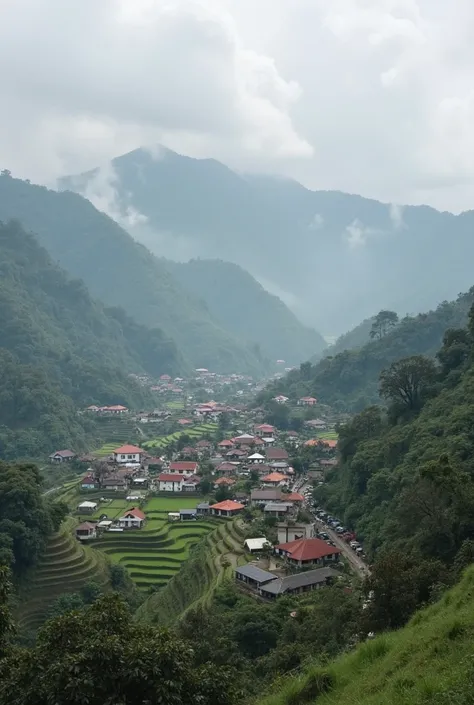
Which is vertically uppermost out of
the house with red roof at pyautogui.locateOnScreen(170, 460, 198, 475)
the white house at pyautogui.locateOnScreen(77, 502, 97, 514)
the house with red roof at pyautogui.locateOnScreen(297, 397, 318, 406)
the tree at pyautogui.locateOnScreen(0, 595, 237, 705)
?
the tree at pyautogui.locateOnScreen(0, 595, 237, 705)

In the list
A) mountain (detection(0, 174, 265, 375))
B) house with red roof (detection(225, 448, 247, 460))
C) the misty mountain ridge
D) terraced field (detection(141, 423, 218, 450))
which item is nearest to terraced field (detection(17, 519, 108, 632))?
house with red roof (detection(225, 448, 247, 460))

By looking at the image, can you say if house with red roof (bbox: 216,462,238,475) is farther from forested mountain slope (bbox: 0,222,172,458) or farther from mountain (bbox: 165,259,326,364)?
mountain (bbox: 165,259,326,364)

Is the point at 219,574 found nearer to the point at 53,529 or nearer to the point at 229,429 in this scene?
the point at 53,529

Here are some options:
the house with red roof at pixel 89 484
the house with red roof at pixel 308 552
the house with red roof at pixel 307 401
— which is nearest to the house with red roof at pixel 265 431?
the house with red roof at pixel 307 401

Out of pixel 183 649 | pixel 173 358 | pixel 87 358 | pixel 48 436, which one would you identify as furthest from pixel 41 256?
pixel 183 649

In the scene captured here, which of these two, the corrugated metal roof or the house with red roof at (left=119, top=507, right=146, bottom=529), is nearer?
the corrugated metal roof

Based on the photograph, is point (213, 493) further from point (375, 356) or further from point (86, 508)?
point (375, 356)
